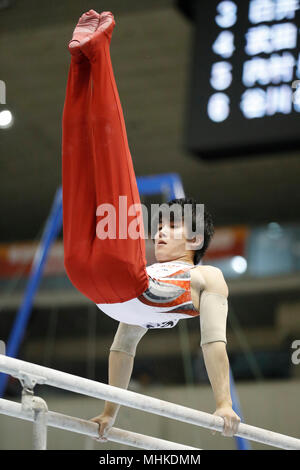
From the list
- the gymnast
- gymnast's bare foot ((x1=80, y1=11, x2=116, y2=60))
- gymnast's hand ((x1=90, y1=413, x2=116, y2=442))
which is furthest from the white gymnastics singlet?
gymnast's bare foot ((x1=80, y1=11, x2=116, y2=60))

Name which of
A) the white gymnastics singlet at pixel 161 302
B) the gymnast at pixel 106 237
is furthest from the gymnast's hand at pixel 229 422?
the white gymnastics singlet at pixel 161 302

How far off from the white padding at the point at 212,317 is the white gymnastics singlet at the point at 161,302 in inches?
2.8

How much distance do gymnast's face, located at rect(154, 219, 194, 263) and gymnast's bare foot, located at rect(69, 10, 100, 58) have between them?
648 millimetres

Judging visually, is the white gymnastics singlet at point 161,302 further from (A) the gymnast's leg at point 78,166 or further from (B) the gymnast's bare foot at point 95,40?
(B) the gymnast's bare foot at point 95,40

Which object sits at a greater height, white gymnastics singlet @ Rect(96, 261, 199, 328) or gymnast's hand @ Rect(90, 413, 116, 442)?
white gymnastics singlet @ Rect(96, 261, 199, 328)

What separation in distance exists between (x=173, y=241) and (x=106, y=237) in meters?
0.40

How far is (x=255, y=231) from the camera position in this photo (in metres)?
7.56

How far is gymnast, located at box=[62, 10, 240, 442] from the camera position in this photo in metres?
2.30

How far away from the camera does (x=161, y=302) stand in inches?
96.2

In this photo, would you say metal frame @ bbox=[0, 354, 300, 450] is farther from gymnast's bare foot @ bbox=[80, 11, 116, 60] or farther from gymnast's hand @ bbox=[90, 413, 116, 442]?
gymnast's bare foot @ bbox=[80, 11, 116, 60]

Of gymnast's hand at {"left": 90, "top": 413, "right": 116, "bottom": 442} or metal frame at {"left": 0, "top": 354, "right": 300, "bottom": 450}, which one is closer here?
metal frame at {"left": 0, "top": 354, "right": 300, "bottom": 450}

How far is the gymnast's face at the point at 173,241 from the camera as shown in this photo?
8.66 feet
